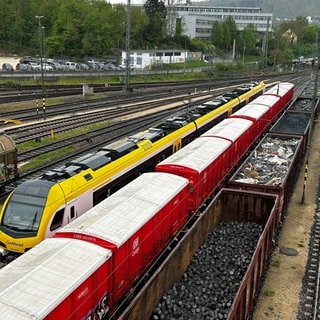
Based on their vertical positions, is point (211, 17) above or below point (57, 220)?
above

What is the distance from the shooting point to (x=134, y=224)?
13.3 meters

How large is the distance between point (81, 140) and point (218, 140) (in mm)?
13097

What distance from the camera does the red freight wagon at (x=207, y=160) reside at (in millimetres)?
18969

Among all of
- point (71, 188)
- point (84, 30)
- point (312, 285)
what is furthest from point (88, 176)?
point (84, 30)

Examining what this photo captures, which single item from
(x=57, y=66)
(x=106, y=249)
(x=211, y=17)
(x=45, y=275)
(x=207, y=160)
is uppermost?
(x=211, y=17)

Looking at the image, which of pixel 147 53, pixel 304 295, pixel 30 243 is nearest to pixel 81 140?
pixel 30 243

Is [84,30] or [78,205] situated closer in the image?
[78,205]

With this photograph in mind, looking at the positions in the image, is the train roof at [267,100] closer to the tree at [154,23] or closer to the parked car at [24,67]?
the parked car at [24,67]

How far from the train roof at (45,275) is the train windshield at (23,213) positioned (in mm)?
3030

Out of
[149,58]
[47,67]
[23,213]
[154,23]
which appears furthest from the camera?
[154,23]

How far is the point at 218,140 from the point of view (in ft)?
79.8

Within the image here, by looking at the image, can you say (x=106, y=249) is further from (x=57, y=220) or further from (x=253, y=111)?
(x=253, y=111)

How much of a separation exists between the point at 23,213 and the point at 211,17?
157 m

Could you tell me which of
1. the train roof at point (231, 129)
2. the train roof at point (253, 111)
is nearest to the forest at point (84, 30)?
the train roof at point (253, 111)
